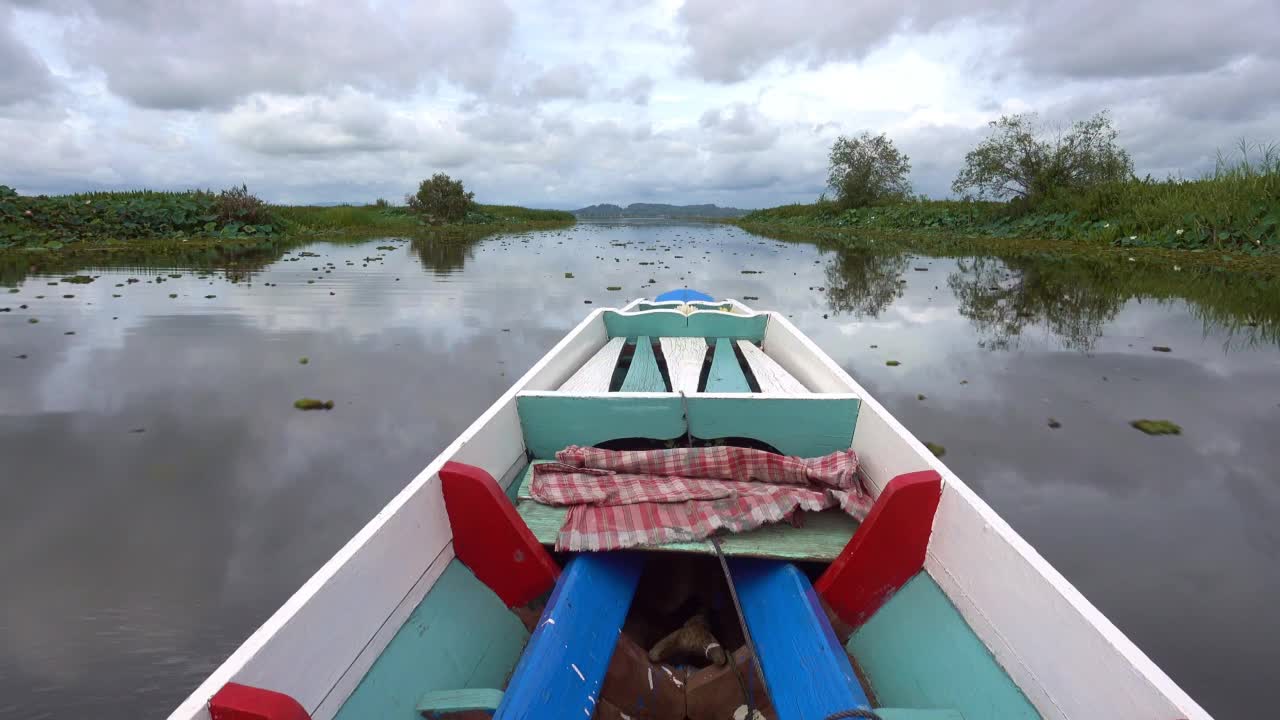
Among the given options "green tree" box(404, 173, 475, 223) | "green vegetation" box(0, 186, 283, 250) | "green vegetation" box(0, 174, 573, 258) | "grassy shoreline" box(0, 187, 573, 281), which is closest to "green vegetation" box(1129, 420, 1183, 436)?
"grassy shoreline" box(0, 187, 573, 281)

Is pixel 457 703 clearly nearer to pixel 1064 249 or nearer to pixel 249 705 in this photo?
pixel 249 705

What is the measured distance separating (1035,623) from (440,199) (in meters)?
36.1

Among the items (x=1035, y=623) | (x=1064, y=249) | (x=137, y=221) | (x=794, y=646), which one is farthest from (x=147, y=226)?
(x=1064, y=249)

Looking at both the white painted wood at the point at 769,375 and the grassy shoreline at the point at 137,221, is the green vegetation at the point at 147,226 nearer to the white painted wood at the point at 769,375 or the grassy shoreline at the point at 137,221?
the grassy shoreline at the point at 137,221

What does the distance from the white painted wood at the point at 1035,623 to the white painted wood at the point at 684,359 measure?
5.72 feet

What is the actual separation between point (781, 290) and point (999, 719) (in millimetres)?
9710

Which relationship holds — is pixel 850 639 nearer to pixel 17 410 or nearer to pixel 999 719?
pixel 999 719

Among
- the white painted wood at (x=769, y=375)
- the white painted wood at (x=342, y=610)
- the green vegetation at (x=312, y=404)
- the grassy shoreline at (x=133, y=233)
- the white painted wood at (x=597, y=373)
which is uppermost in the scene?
the grassy shoreline at (x=133, y=233)


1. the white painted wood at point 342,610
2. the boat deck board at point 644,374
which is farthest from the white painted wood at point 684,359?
the white painted wood at point 342,610

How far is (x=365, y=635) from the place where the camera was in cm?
139

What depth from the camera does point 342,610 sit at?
4.31 ft

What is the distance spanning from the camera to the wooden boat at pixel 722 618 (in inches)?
47.4

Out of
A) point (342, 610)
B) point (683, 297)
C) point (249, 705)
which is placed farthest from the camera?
point (683, 297)

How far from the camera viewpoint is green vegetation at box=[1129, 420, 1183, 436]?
405 cm
